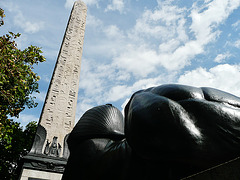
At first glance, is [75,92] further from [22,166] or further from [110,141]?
[110,141]

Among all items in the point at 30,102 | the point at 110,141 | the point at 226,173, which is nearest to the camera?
the point at 226,173

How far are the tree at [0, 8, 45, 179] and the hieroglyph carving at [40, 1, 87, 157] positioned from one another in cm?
118

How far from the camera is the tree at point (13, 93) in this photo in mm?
7555

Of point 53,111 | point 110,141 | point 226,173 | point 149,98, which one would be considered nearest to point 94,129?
point 110,141

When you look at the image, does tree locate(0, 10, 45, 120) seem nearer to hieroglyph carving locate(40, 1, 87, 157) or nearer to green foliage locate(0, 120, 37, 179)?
hieroglyph carving locate(40, 1, 87, 157)

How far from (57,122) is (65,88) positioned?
1.58 metres

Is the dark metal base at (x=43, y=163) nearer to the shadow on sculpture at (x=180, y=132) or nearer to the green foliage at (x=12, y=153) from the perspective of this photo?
the shadow on sculpture at (x=180, y=132)

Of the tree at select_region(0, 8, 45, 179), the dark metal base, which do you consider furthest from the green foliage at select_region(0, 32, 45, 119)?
the dark metal base

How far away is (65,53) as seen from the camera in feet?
31.9

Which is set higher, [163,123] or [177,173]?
[163,123]

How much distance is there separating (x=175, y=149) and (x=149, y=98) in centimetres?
27

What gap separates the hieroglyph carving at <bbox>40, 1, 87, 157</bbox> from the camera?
7.81 metres

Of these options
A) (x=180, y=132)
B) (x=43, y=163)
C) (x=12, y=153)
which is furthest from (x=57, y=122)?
(x=12, y=153)

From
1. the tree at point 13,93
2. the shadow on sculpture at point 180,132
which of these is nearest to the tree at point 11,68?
the tree at point 13,93
